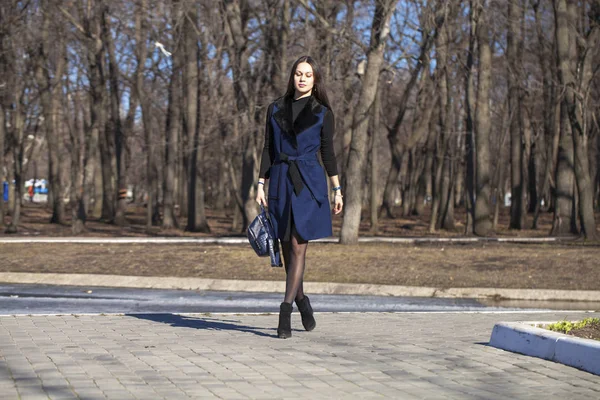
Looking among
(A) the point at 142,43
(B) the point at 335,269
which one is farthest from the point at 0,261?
(A) the point at 142,43

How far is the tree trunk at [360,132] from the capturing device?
877 inches

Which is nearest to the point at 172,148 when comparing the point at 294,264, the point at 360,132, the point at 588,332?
the point at 360,132

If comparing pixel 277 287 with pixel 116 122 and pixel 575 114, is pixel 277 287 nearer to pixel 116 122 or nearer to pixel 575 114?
pixel 575 114

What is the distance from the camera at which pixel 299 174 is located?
8.20 m

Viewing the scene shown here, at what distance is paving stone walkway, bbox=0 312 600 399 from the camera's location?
19.1ft

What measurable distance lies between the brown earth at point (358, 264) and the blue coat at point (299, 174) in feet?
25.8

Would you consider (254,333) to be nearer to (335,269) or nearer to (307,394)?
(307,394)

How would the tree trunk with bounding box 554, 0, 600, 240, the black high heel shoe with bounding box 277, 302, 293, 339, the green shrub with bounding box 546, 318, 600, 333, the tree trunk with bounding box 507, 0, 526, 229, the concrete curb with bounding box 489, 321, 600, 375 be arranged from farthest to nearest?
the tree trunk with bounding box 507, 0, 526, 229 → the tree trunk with bounding box 554, 0, 600, 240 → the black high heel shoe with bounding box 277, 302, 293, 339 → the green shrub with bounding box 546, 318, 600, 333 → the concrete curb with bounding box 489, 321, 600, 375

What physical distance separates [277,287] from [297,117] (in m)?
7.77

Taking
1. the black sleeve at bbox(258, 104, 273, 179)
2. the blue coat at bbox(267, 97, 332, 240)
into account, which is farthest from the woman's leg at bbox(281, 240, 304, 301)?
the black sleeve at bbox(258, 104, 273, 179)

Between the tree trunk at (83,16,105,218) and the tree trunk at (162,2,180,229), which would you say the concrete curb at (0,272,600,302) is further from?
the tree trunk at (162,2,180,229)

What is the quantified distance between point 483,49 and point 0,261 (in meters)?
15.8

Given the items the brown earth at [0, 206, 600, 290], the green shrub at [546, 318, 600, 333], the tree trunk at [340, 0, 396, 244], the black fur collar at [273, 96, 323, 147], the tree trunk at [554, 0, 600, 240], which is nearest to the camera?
the green shrub at [546, 318, 600, 333]

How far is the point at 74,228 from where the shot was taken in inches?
1245
